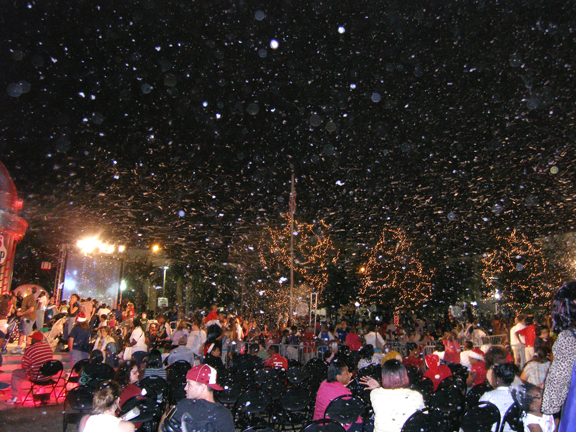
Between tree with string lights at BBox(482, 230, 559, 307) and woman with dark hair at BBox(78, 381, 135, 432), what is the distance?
25.4 m

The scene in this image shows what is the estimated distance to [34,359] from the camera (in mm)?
7562

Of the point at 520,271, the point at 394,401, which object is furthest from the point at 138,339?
the point at 520,271

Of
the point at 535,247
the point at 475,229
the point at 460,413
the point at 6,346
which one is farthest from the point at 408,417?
the point at 475,229

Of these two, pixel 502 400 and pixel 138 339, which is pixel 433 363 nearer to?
pixel 502 400

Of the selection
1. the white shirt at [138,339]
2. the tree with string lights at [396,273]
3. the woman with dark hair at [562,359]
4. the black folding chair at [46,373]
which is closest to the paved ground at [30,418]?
the black folding chair at [46,373]

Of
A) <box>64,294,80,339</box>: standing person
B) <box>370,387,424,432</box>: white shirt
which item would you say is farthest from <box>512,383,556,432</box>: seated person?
<box>64,294,80,339</box>: standing person

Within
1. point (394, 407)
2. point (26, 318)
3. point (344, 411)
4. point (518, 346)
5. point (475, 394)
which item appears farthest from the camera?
A: point (26, 318)

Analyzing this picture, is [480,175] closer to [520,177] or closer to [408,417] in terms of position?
[520,177]

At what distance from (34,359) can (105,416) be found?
5.57 meters

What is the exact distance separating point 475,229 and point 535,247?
421 centimetres

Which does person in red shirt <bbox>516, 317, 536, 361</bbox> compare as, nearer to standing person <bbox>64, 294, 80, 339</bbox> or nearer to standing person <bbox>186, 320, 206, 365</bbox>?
standing person <bbox>186, 320, 206, 365</bbox>

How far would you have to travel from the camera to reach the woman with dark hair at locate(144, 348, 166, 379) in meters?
7.06

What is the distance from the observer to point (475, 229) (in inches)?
1097

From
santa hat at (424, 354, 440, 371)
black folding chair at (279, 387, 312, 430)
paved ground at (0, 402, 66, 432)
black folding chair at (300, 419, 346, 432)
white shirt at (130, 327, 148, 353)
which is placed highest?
white shirt at (130, 327, 148, 353)
